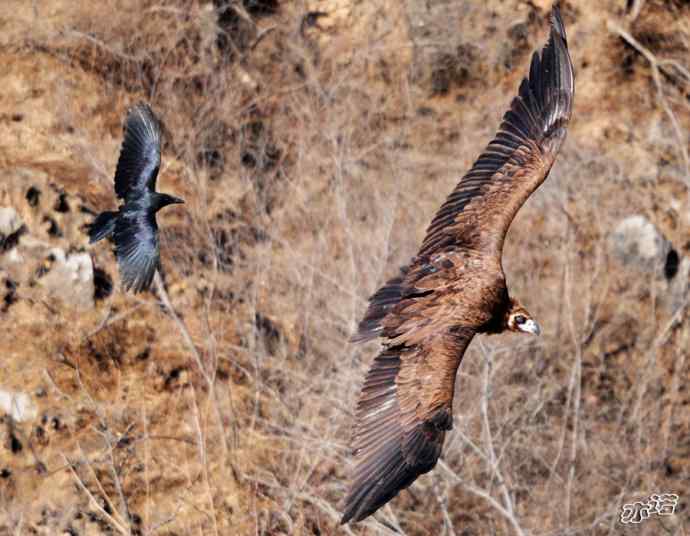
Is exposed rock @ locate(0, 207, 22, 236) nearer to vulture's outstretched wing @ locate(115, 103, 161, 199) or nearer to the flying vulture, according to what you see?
vulture's outstretched wing @ locate(115, 103, 161, 199)

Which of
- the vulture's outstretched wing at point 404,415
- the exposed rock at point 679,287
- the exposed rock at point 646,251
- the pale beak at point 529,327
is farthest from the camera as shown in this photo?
the exposed rock at point 646,251

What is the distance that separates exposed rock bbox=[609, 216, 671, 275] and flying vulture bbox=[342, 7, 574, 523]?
20.6 feet

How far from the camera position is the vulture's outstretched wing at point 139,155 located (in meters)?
9.42

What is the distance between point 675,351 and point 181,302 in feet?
16.3

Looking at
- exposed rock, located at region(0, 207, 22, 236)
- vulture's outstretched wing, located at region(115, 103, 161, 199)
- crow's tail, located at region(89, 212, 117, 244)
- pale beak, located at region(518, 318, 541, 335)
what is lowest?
exposed rock, located at region(0, 207, 22, 236)

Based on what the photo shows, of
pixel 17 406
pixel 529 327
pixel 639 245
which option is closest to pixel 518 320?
pixel 529 327

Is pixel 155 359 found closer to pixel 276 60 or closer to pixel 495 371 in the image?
pixel 495 371

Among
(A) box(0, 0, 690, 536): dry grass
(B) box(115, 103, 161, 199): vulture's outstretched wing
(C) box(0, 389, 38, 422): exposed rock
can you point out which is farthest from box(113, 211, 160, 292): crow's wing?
(C) box(0, 389, 38, 422): exposed rock

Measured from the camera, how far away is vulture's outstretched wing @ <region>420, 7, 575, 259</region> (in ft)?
28.9

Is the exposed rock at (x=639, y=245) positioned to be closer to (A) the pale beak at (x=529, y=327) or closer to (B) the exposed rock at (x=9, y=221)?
(B) the exposed rock at (x=9, y=221)

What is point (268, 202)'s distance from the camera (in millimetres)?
13797

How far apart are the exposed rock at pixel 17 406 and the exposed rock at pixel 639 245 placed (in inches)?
252

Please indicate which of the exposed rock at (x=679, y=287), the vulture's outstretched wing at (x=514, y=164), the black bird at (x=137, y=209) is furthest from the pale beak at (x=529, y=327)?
the exposed rock at (x=679, y=287)

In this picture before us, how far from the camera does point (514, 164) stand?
9.12 m
